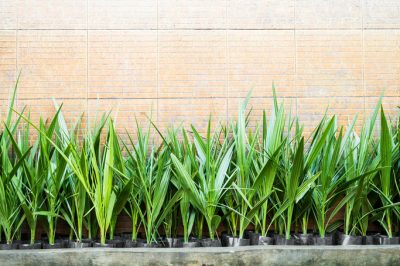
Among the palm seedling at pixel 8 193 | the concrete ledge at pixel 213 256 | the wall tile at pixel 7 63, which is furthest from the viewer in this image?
the wall tile at pixel 7 63

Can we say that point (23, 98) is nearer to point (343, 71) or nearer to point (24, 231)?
point (24, 231)

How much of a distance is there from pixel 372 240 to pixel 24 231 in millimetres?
1714

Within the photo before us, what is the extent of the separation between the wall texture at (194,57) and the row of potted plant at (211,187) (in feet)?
1.23

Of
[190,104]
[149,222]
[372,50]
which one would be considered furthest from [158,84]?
[372,50]

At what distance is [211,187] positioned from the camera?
2068mm

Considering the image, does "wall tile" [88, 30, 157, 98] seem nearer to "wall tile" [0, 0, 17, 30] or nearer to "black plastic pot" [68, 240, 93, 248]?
"wall tile" [0, 0, 17, 30]

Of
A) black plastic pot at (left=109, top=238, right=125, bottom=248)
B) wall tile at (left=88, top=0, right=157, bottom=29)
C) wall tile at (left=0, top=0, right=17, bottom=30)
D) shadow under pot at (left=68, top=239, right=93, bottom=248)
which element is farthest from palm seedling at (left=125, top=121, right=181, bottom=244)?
wall tile at (left=0, top=0, right=17, bottom=30)

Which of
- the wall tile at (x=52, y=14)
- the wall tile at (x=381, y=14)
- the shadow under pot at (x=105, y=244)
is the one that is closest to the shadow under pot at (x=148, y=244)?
the shadow under pot at (x=105, y=244)

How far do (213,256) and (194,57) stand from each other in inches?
46.7

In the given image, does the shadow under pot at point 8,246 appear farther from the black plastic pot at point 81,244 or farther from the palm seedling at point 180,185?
the palm seedling at point 180,185

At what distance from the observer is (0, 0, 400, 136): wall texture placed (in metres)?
2.60

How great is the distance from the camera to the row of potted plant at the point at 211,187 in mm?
2057

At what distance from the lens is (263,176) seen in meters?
2.07

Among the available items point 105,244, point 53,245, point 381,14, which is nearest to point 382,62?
point 381,14
